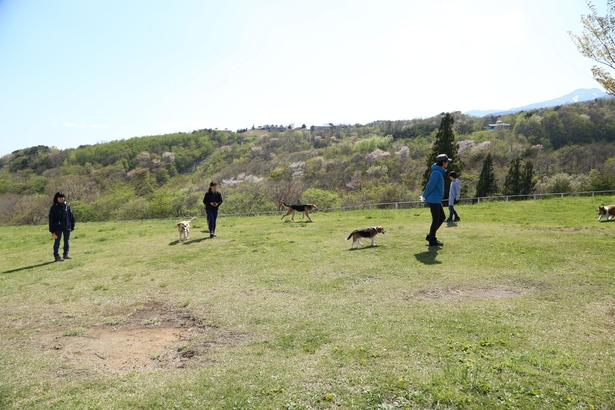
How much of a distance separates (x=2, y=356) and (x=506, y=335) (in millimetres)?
7224

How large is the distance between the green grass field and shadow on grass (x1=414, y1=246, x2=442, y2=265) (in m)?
0.07

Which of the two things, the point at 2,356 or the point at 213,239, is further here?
the point at 213,239

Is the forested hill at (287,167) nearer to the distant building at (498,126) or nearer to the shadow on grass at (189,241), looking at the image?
the distant building at (498,126)

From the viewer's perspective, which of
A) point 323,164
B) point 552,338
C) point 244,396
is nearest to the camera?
point 244,396

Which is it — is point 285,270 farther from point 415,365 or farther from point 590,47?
point 590,47

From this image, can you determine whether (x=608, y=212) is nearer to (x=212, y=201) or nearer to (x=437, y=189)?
(x=437, y=189)

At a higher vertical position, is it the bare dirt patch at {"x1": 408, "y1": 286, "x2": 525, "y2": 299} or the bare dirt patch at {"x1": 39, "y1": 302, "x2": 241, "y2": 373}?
the bare dirt patch at {"x1": 39, "y1": 302, "x2": 241, "y2": 373}

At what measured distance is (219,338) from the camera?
223 inches

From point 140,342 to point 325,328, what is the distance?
2.94 metres

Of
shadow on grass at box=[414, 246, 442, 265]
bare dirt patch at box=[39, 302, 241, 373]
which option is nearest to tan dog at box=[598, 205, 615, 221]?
shadow on grass at box=[414, 246, 442, 265]

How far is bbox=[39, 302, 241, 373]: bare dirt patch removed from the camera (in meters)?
5.07

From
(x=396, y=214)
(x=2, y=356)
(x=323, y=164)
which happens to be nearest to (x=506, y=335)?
(x=2, y=356)

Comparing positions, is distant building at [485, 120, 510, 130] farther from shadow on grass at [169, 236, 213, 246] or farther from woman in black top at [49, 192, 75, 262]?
woman in black top at [49, 192, 75, 262]

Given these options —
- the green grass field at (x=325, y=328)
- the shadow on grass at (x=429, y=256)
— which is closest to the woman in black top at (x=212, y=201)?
the green grass field at (x=325, y=328)
